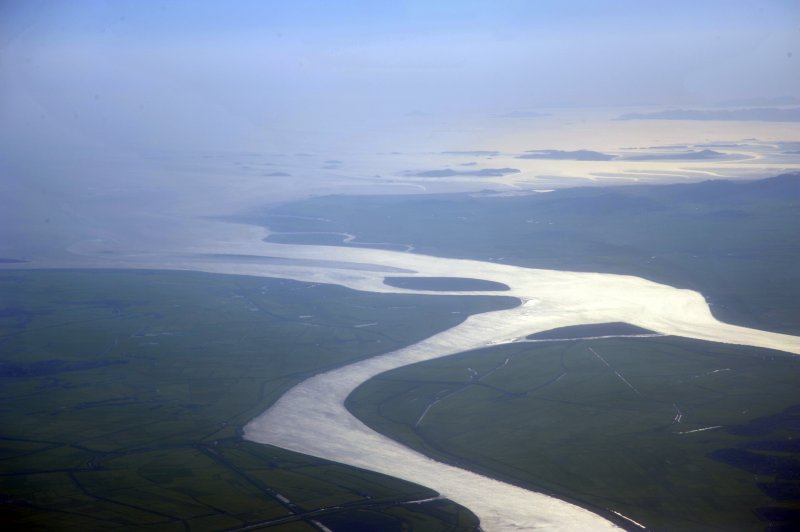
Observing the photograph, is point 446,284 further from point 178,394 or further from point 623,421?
point 623,421

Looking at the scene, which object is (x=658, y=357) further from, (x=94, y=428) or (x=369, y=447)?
(x=94, y=428)

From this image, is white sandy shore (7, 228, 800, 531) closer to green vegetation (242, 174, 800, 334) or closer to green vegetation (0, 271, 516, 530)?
green vegetation (0, 271, 516, 530)

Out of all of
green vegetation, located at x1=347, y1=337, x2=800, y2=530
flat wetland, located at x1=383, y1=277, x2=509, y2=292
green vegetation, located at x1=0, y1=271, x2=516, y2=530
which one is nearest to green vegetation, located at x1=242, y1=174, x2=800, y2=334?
flat wetland, located at x1=383, y1=277, x2=509, y2=292

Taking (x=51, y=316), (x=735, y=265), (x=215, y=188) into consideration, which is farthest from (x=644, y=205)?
(x=51, y=316)

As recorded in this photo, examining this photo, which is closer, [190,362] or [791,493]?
[791,493]

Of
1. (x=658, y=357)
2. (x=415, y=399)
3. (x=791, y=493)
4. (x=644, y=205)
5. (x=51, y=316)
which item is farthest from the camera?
(x=644, y=205)

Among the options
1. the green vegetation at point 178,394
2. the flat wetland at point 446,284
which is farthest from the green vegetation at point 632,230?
the green vegetation at point 178,394

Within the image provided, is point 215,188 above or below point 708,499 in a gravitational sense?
above
